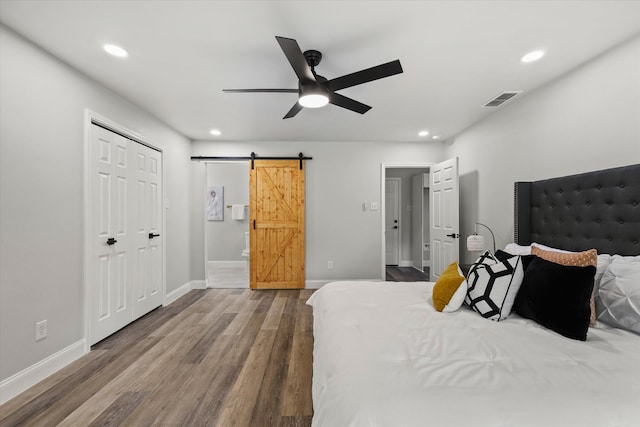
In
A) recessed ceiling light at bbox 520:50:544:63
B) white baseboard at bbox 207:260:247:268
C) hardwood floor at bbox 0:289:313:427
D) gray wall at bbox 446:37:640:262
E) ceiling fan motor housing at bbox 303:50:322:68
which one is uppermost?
recessed ceiling light at bbox 520:50:544:63

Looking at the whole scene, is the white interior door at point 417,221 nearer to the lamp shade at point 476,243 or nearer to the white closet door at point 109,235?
the lamp shade at point 476,243

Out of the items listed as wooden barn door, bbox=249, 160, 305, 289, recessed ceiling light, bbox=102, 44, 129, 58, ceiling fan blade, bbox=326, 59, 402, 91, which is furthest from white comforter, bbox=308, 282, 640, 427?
wooden barn door, bbox=249, 160, 305, 289

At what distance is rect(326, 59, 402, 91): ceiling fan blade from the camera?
1.80 meters

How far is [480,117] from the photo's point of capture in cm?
360

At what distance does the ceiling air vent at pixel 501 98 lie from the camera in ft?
9.35

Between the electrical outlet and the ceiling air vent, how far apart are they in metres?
4.55

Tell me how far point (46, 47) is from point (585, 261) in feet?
13.3

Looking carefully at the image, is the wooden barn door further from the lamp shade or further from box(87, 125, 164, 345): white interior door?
the lamp shade

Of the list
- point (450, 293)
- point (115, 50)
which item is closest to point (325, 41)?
point (115, 50)

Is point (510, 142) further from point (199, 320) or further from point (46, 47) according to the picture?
point (46, 47)

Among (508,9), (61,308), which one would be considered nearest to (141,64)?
(61,308)

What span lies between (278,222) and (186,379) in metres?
2.80

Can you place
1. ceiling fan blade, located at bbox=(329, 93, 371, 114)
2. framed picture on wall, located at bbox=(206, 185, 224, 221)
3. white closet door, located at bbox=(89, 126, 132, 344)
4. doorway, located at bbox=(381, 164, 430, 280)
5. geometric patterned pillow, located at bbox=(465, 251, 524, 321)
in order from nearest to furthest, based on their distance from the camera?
geometric patterned pillow, located at bbox=(465, 251, 524, 321) < ceiling fan blade, located at bbox=(329, 93, 371, 114) < white closet door, located at bbox=(89, 126, 132, 344) < doorway, located at bbox=(381, 164, 430, 280) < framed picture on wall, located at bbox=(206, 185, 224, 221)

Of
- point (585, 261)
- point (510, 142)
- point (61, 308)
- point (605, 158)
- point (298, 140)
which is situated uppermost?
point (298, 140)
